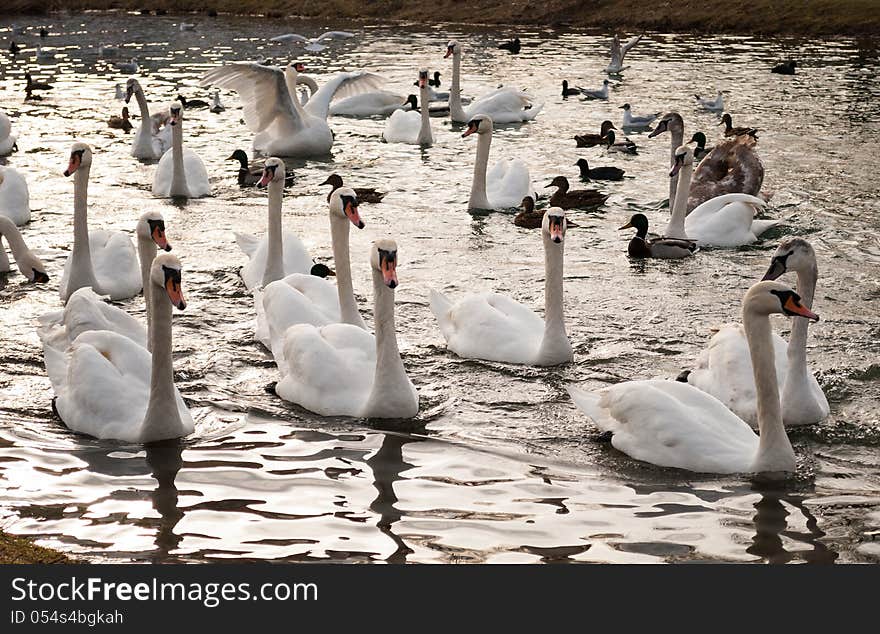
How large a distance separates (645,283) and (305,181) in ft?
23.6

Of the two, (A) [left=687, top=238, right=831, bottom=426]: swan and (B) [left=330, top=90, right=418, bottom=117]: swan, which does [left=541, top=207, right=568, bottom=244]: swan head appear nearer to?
(A) [left=687, top=238, right=831, bottom=426]: swan

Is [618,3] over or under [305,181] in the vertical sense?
over

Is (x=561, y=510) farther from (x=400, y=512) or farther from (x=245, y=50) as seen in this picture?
(x=245, y=50)

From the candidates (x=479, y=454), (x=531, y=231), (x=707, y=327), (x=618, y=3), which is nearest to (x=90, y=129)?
(x=531, y=231)

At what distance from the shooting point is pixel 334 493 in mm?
7973

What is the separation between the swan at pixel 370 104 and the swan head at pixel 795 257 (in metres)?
16.3

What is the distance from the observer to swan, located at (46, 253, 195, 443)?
28.4ft

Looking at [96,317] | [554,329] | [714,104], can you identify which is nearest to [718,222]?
[554,329]

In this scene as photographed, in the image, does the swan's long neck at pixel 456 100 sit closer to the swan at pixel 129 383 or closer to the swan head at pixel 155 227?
the swan head at pixel 155 227

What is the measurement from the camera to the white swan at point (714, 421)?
8234 millimetres

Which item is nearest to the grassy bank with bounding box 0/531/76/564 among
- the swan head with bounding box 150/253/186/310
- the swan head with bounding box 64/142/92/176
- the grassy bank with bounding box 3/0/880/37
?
the swan head with bounding box 150/253/186/310

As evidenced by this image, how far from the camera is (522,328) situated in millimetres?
10906

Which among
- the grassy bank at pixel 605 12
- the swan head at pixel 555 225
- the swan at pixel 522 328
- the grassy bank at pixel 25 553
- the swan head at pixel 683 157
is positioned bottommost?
the grassy bank at pixel 25 553

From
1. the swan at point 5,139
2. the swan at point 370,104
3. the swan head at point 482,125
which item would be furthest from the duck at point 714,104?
the swan at point 5,139
